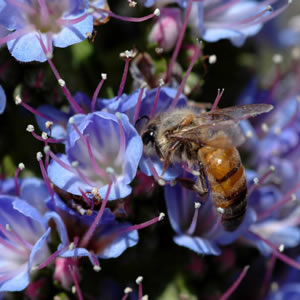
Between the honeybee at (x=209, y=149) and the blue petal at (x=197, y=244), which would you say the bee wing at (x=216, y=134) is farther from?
the blue petal at (x=197, y=244)

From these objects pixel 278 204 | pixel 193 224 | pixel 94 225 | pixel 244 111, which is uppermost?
pixel 244 111

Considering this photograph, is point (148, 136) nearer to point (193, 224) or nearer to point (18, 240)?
point (193, 224)

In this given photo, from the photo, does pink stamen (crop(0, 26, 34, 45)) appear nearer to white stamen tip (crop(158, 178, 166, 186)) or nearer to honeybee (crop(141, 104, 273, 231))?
honeybee (crop(141, 104, 273, 231))

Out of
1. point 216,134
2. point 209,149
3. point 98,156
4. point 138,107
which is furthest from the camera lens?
point 98,156

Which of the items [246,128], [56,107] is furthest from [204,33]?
[56,107]

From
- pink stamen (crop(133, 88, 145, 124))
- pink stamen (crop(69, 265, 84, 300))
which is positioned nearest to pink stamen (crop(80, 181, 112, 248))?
pink stamen (crop(69, 265, 84, 300))

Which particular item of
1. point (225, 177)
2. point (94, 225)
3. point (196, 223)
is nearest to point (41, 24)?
point (94, 225)

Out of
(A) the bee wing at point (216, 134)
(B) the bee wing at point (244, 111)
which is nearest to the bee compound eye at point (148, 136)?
(A) the bee wing at point (216, 134)
